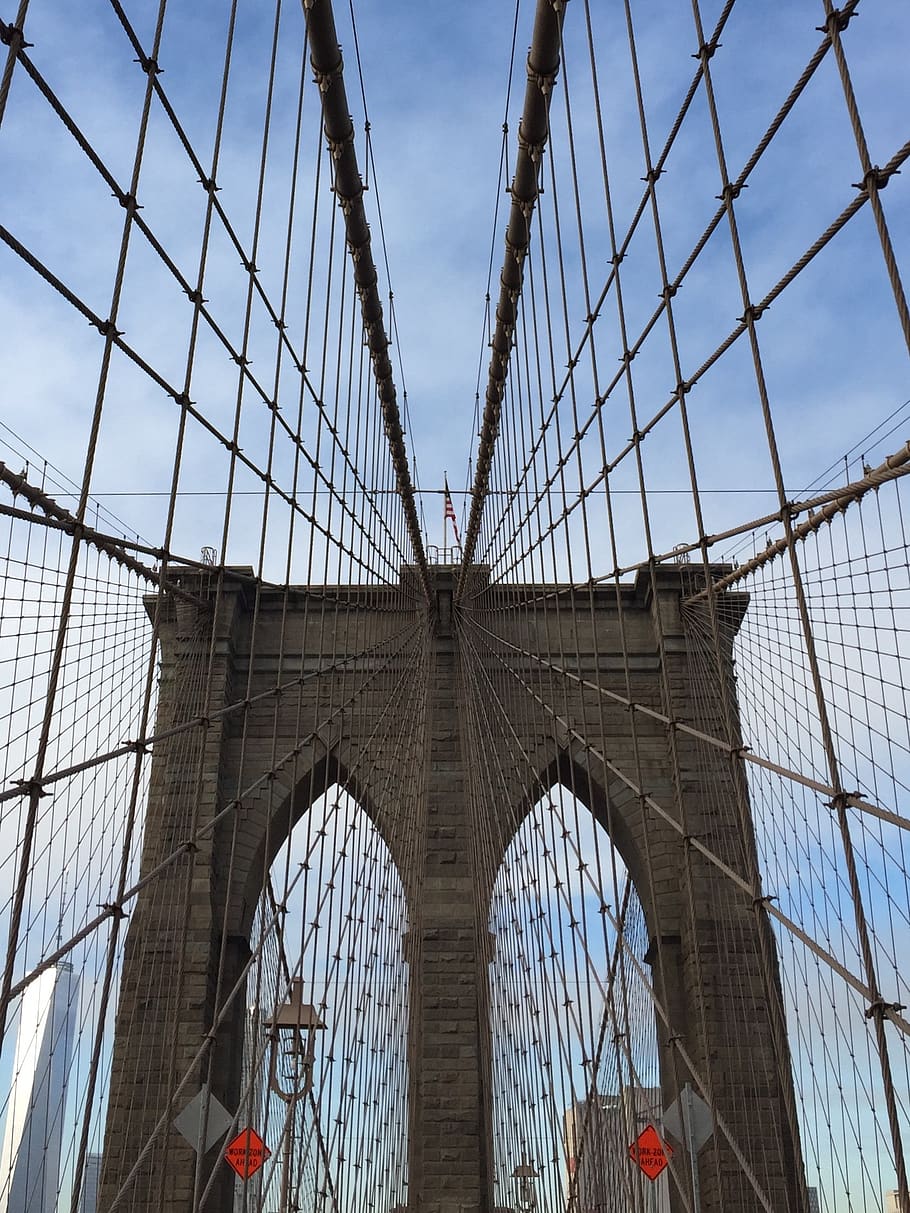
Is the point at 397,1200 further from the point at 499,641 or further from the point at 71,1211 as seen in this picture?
the point at 71,1211

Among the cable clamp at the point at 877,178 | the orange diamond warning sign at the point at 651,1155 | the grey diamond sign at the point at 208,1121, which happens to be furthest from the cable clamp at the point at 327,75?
the orange diamond warning sign at the point at 651,1155

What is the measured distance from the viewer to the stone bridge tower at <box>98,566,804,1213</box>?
11.6 metres

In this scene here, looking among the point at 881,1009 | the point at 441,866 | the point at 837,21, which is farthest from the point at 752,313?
the point at 441,866

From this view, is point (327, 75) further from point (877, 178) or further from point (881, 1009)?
point (881, 1009)

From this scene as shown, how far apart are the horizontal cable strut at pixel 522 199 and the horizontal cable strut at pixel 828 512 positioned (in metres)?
2.73

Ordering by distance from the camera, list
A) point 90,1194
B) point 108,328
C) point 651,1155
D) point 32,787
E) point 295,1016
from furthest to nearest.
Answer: point 90,1194 → point 295,1016 → point 651,1155 → point 108,328 → point 32,787

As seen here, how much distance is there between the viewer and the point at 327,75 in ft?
19.8

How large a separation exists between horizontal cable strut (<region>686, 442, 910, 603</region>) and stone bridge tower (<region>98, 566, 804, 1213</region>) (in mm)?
1133

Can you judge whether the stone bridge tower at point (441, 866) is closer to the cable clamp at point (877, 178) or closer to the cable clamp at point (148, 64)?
the cable clamp at point (148, 64)

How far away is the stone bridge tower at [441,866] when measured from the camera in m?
11.6

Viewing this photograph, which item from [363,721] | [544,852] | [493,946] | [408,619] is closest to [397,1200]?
[493,946]

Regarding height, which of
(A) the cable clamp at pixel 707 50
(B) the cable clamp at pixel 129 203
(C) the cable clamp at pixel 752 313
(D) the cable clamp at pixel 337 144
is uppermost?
(D) the cable clamp at pixel 337 144

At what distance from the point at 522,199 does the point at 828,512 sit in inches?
140

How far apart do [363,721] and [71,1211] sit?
10.3m
